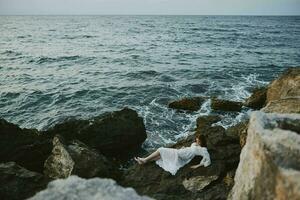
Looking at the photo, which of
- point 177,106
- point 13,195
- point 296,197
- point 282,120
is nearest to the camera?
point 296,197

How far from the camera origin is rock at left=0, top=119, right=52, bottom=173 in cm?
916

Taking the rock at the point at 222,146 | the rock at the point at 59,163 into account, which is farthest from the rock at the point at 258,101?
the rock at the point at 59,163

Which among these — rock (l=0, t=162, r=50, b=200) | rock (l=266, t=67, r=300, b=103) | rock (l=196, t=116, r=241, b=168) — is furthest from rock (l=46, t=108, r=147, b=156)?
rock (l=266, t=67, r=300, b=103)

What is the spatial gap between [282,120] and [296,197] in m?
1.53

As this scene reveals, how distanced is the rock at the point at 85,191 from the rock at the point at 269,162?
140 centimetres

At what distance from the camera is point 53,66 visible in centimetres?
2953

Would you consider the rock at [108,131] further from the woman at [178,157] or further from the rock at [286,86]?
the rock at [286,86]

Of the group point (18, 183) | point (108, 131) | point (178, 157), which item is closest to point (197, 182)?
point (178, 157)

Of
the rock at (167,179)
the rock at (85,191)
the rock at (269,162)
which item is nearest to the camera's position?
the rock at (85,191)

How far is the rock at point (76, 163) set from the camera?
25.3ft

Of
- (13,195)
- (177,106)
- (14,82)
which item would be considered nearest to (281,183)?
(13,195)

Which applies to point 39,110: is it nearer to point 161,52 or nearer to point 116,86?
point 116,86

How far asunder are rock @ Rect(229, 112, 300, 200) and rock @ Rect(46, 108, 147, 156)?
6.89 meters

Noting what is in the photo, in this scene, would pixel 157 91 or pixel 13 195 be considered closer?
pixel 13 195
